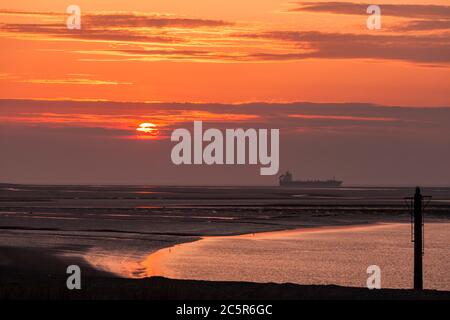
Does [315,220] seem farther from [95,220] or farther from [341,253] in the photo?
[341,253]

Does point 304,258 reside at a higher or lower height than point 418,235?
higher

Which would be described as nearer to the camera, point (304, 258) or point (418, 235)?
point (418, 235)

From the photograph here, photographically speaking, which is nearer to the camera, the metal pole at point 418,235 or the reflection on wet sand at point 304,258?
the metal pole at point 418,235

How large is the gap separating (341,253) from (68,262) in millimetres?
17527

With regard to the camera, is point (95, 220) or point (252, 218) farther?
point (252, 218)

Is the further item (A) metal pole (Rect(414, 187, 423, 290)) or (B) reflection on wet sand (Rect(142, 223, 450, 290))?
(B) reflection on wet sand (Rect(142, 223, 450, 290))
